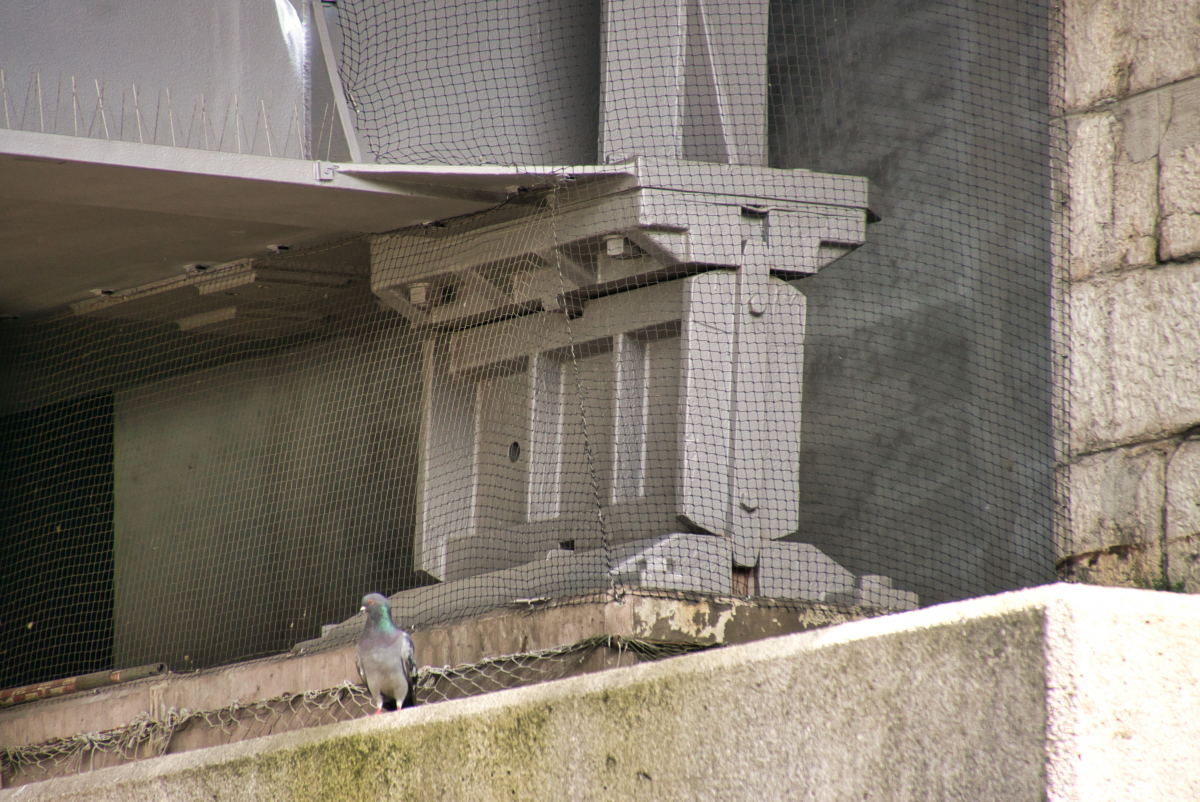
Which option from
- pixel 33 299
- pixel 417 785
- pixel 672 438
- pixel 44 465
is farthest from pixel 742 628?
pixel 44 465

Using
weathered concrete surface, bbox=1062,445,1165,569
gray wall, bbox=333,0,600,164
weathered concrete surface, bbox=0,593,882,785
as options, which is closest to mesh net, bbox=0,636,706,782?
weathered concrete surface, bbox=0,593,882,785

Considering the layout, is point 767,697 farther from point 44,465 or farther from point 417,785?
point 44,465

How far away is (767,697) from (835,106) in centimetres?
412

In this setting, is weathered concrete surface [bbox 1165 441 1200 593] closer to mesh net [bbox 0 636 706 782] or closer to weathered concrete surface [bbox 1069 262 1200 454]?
weathered concrete surface [bbox 1069 262 1200 454]

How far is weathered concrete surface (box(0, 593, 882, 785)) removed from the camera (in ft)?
12.0

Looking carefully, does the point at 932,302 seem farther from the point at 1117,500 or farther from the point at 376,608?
the point at 376,608

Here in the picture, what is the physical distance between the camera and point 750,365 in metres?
4.22

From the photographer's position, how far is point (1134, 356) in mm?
3611

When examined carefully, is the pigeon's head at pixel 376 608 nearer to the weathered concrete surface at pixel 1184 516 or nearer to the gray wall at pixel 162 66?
the gray wall at pixel 162 66

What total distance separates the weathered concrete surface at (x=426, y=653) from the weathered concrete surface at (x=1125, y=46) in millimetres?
1811

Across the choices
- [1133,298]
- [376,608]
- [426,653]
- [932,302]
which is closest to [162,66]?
[376,608]

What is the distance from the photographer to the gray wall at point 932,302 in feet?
16.0

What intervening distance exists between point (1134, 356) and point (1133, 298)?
171 mm

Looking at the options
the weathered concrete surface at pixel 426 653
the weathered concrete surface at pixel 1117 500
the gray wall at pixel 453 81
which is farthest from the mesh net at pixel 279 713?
the gray wall at pixel 453 81
